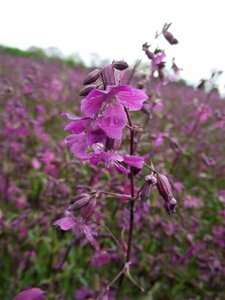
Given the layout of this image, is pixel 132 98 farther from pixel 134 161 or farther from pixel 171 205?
pixel 171 205

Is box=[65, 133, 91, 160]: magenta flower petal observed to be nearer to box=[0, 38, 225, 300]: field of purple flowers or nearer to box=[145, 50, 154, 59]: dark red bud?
box=[0, 38, 225, 300]: field of purple flowers

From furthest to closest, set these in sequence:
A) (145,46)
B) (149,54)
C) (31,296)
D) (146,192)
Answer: (149,54) < (145,46) < (146,192) < (31,296)

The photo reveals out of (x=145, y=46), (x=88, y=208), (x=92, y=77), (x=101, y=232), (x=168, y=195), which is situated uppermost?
(x=145, y=46)

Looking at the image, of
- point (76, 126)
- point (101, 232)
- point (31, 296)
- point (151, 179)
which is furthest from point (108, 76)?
point (101, 232)

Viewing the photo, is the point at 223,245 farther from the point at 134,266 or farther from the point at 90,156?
the point at 90,156

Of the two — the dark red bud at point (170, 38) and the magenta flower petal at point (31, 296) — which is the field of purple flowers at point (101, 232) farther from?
the magenta flower petal at point (31, 296)

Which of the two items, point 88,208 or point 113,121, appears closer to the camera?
point 113,121

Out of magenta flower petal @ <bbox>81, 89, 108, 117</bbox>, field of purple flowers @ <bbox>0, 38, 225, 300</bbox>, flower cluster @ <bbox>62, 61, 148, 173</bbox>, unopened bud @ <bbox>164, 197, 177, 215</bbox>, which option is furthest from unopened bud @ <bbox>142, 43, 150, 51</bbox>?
unopened bud @ <bbox>164, 197, 177, 215</bbox>
